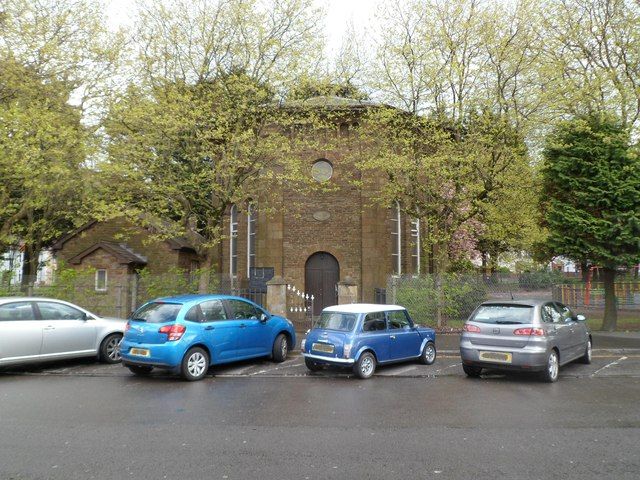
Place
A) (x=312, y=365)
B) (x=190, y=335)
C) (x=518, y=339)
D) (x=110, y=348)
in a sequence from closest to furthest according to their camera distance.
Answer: (x=518, y=339)
(x=190, y=335)
(x=312, y=365)
(x=110, y=348)

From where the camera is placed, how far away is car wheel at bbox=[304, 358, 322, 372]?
32.9ft

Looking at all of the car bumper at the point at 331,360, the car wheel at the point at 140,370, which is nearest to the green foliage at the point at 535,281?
the car bumper at the point at 331,360

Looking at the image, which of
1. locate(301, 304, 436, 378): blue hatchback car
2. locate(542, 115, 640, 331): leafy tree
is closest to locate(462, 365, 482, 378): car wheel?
locate(301, 304, 436, 378): blue hatchback car

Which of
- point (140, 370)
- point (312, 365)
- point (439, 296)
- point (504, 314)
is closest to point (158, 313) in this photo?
point (140, 370)

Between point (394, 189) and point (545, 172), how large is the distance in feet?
17.3

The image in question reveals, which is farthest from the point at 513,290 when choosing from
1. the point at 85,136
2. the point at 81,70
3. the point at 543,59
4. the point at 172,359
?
the point at 81,70

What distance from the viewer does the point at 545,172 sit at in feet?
58.1

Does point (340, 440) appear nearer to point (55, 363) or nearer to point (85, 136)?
point (55, 363)

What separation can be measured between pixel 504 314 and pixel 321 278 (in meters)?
12.6

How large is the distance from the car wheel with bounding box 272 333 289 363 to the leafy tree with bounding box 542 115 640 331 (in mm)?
10463

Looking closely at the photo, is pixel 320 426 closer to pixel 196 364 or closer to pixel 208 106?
pixel 196 364

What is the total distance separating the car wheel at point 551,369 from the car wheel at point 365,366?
10.2 feet

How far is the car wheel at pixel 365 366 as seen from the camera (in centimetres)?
954

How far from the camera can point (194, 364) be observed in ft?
31.3
